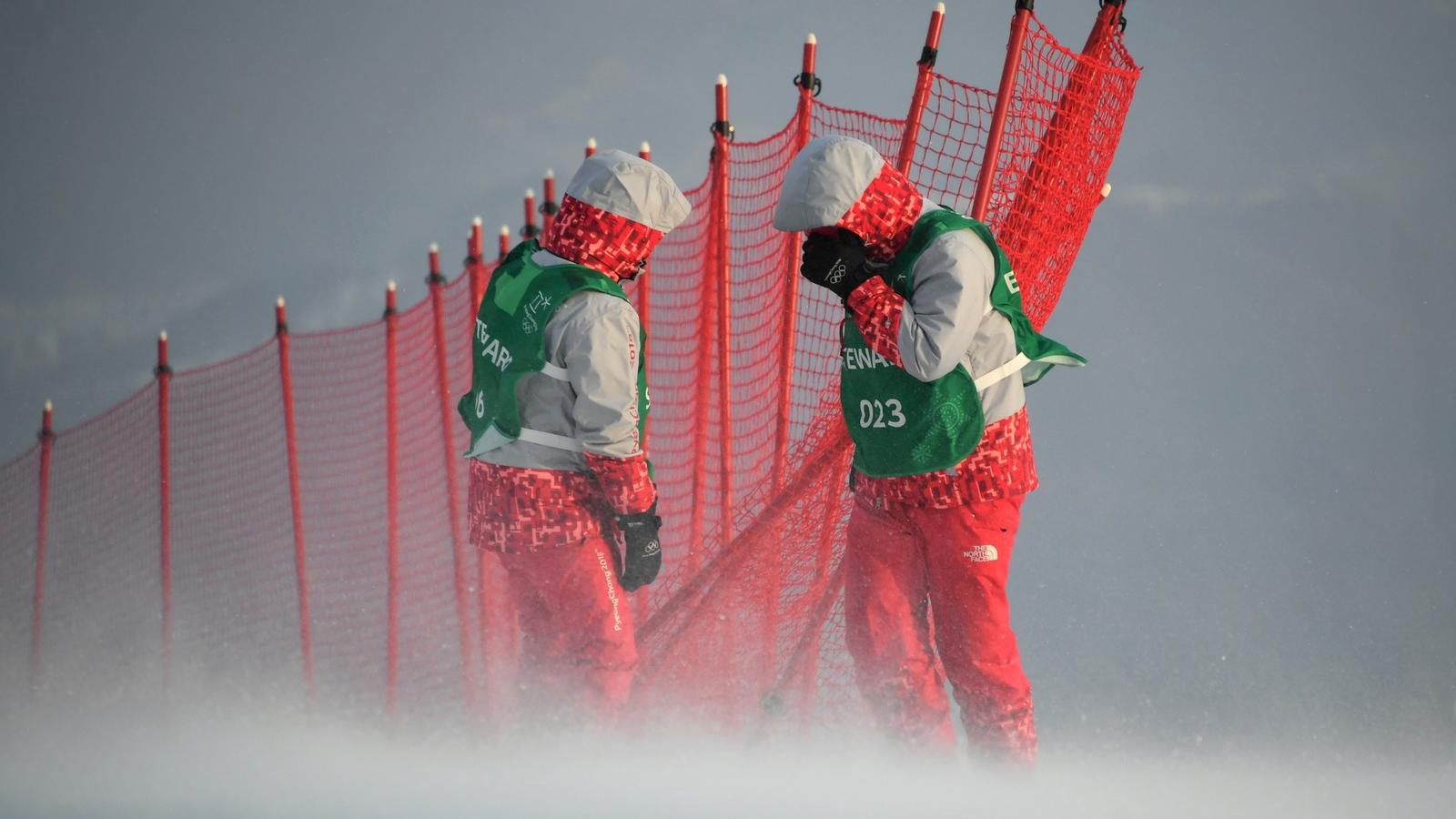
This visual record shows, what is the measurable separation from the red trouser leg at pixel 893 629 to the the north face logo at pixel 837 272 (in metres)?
0.56

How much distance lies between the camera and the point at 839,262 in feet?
8.28

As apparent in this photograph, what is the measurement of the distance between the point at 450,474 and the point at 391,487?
28 cm

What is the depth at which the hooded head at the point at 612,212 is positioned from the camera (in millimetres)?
2842

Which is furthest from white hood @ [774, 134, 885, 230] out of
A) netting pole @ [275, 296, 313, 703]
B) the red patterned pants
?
netting pole @ [275, 296, 313, 703]

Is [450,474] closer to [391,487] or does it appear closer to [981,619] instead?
[391,487]

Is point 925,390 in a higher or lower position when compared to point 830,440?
higher

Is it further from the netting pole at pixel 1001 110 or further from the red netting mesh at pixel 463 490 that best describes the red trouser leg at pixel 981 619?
the netting pole at pixel 1001 110

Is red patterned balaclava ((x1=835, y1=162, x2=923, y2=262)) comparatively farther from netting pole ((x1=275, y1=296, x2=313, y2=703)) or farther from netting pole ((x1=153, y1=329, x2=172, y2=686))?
netting pole ((x1=153, y1=329, x2=172, y2=686))

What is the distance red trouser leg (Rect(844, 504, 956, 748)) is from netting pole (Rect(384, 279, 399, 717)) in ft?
7.36

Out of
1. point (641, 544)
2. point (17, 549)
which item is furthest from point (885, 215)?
point (17, 549)

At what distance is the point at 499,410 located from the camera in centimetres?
294

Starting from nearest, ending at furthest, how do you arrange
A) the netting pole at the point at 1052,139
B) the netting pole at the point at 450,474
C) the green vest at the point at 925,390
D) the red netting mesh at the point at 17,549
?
the green vest at the point at 925,390 → the netting pole at the point at 1052,139 → the netting pole at the point at 450,474 → the red netting mesh at the point at 17,549

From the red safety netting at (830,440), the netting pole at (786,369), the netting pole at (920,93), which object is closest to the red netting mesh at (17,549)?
the red safety netting at (830,440)

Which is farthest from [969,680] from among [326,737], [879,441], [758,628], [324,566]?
[324,566]
